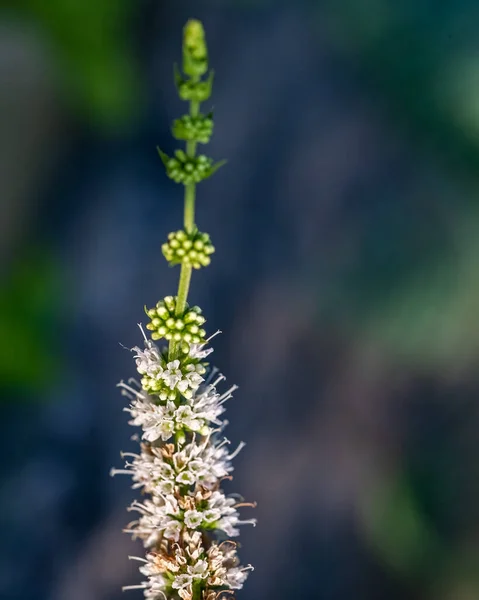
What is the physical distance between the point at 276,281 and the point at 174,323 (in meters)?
5.52

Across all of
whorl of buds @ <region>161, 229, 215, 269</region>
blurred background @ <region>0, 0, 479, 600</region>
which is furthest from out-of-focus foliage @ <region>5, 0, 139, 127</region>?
whorl of buds @ <region>161, 229, 215, 269</region>

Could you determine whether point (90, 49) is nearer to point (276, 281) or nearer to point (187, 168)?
point (276, 281)

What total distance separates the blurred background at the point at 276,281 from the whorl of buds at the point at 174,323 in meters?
4.02

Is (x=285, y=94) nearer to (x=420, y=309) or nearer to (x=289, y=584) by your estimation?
(x=420, y=309)

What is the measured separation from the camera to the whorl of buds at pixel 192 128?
1482 millimetres

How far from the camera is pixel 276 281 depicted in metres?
Result: 7.12

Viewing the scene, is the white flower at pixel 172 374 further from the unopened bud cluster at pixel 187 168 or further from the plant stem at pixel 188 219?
the unopened bud cluster at pixel 187 168

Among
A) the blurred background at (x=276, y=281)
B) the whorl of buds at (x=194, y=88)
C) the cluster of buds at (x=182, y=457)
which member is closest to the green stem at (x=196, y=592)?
the cluster of buds at (x=182, y=457)

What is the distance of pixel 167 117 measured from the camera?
8.37m

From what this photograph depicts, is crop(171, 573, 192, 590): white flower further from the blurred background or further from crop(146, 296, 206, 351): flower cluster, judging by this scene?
the blurred background

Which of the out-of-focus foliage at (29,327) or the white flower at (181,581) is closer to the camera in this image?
the white flower at (181,581)

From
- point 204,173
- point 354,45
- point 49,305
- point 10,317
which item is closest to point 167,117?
point 354,45

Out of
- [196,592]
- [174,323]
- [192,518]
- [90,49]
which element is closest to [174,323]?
[174,323]

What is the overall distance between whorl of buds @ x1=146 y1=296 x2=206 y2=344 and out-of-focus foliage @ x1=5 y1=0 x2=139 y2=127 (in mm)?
5706
